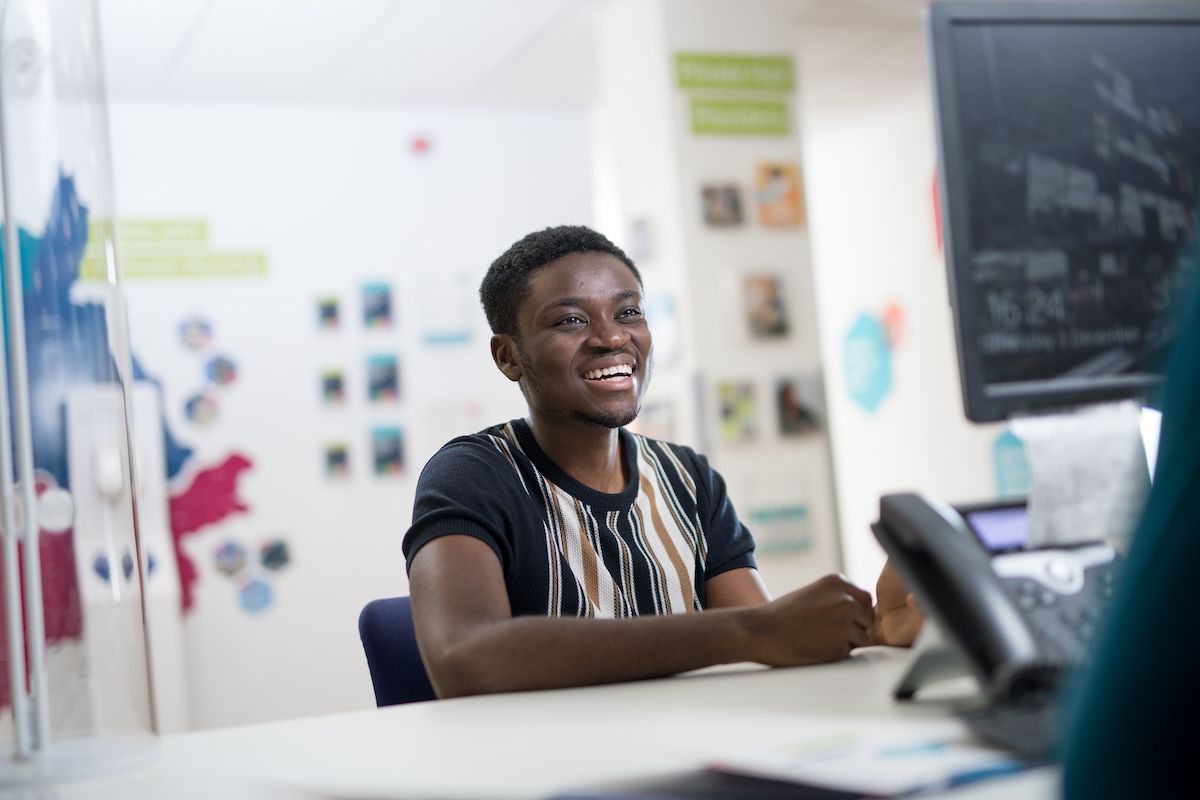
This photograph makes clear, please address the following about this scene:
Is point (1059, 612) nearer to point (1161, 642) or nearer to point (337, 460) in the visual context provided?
point (1161, 642)

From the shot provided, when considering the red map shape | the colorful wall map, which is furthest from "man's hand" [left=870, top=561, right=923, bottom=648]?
the red map shape

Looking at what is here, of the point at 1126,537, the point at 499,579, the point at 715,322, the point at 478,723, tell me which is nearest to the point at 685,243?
the point at 715,322

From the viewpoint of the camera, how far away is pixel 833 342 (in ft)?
24.3

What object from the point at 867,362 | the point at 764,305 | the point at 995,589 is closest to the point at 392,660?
the point at 995,589

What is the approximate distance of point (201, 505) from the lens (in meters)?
4.66

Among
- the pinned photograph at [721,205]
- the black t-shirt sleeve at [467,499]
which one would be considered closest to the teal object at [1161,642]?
the black t-shirt sleeve at [467,499]

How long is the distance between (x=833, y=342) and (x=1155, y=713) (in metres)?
7.11

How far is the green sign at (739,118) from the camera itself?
434cm

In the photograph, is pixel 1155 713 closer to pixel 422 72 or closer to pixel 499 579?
pixel 499 579

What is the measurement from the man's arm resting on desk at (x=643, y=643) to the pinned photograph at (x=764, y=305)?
3.17m

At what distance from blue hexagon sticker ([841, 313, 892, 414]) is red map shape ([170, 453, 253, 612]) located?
12.0 feet

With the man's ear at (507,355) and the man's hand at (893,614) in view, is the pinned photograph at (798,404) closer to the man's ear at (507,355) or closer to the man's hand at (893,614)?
the man's ear at (507,355)

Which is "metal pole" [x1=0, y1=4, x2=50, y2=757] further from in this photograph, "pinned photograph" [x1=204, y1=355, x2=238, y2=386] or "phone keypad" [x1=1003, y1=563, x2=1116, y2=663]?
"pinned photograph" [x1=204, y1=355, x2=238, y2=386]

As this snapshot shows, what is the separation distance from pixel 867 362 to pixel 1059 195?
614cm
